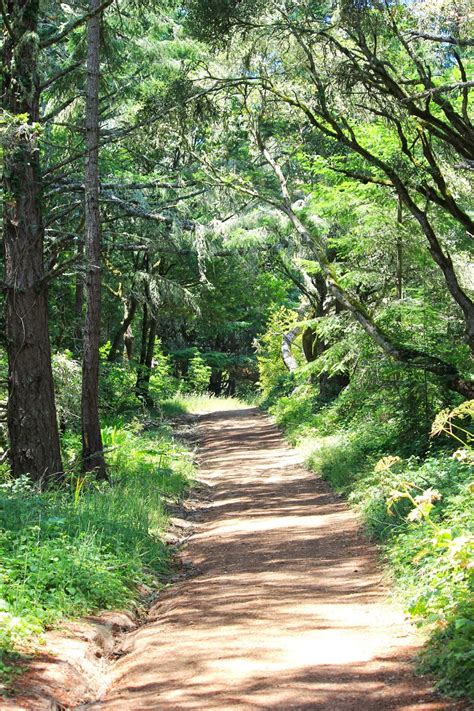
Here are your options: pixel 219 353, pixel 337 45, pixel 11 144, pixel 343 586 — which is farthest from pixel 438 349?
pixel 219 353

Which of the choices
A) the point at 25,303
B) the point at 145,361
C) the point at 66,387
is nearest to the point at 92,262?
the point at 25,303

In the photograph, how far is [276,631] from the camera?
19.4 ft

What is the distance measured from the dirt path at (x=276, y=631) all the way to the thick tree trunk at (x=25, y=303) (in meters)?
2.62

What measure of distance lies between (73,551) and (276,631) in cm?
212

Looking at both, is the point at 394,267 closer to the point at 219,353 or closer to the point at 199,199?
the point at 199,199

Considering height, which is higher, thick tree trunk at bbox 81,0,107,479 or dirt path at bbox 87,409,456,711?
thick tree trunk at bbox 81,0,107,479

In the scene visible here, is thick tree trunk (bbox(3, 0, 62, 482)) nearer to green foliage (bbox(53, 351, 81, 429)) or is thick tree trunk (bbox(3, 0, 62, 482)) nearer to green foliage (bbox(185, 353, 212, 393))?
green foliage (bbox(53, 351, 81, 429))

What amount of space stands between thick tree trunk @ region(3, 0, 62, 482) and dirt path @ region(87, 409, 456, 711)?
2.62 m

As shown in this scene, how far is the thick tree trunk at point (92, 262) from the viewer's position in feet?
40.1

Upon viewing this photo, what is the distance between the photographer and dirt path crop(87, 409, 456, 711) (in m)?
4.65

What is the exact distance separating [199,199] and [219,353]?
3000 centimetres

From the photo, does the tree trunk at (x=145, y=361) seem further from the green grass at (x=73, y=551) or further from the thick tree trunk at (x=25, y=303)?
the green grass at (x=73, y=551)

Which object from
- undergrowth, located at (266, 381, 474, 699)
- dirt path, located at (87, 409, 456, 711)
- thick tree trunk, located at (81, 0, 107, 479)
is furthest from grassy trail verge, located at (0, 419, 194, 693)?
undergrowth, located at (266, 381, 474, 699)

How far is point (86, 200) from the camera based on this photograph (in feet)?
40.1
